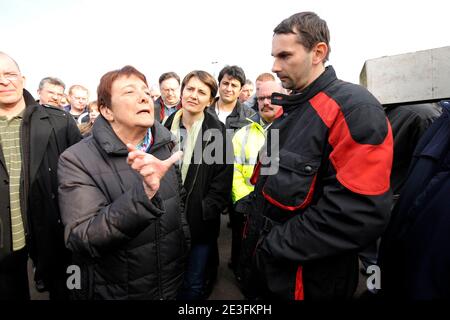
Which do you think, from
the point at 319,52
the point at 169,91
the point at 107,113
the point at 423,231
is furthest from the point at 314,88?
the point at 169,91

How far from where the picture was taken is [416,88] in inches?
68.4

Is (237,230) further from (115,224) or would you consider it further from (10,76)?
(10,76)

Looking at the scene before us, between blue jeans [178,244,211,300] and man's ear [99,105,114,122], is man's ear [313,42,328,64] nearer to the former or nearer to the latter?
man's ear [99,105,114,122]

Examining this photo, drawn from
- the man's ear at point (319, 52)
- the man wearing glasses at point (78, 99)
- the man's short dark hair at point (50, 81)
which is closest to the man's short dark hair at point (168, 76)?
the man's short dark hair at point (50, 81)

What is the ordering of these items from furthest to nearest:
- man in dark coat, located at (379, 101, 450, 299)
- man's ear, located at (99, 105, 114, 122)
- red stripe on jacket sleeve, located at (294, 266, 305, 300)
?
man's ear, located at (99, 105, 114, 122), red stripe on jacket sleeve, located at (294, 266, 305, 300), man in dark coat, located at (379, 101, 450, 299)

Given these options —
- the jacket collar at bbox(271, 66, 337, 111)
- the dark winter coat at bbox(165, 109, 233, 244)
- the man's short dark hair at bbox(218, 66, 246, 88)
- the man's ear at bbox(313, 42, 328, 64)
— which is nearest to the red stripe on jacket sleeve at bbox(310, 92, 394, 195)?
the jacket collar at bbox(271, 66, 337, 111)

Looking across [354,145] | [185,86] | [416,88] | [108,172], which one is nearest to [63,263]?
[108,172]

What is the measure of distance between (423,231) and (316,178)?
1.87 ft

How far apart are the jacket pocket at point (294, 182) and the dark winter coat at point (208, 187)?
3.50ft

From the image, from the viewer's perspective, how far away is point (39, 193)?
2.16 m

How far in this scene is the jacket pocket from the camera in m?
1.31

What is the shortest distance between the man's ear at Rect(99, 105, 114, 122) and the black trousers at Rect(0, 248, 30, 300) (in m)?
1.42

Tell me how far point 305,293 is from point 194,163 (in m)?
1.39

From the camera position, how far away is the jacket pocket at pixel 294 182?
1.31 meters
